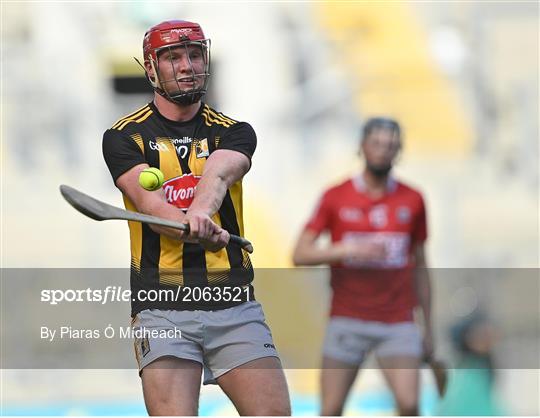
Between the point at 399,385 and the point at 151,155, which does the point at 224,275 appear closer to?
the point at 151,155

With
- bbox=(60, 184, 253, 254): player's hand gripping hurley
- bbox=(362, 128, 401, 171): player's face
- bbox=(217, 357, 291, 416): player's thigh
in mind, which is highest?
bbox=(362, 128, 401, 171): player's face

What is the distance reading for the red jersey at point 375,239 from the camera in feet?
23.4

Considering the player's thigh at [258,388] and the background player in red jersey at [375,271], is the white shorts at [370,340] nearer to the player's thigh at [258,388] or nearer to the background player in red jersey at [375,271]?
the background player in red jersey at [375,271]

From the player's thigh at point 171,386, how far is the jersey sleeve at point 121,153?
710 mm

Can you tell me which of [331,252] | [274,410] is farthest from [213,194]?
[331,252]

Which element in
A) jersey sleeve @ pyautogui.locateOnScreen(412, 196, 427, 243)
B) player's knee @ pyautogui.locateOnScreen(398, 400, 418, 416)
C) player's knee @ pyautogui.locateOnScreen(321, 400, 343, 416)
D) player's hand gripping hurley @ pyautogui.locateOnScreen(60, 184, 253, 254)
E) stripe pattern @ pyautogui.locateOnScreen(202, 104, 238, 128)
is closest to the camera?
player's hand gripping hurley @ pyautogui.locateOnScreen(60, 184, 253, 254)

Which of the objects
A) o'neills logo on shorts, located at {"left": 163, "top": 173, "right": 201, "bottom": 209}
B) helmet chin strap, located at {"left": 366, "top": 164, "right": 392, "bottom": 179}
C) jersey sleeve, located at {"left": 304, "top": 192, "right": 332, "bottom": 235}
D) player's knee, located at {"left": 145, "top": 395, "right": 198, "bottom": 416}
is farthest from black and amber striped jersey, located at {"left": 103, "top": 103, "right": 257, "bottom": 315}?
helmet chin strap, located at {"left": 366, "top": 164, "right": 392, "bottom": 179}

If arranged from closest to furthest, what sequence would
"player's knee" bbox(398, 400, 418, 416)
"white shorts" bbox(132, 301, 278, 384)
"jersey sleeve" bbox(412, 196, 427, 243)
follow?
"white shorts" bbox(132, 301, 278, 384) → "player's knee" bbox(398, 400, 418, 416) → "jersey sleeve" bbox(412, 196, 427, 243)

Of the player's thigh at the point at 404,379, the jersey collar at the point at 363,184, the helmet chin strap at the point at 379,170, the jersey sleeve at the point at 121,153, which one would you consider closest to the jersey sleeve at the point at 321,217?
the jersey collar at the point at 363,184

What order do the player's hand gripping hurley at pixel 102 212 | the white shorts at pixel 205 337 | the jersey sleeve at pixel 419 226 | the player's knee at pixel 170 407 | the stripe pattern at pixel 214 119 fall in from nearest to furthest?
the player's hand gripping hurley at pixel 102 212
the player's knee at pixel 170 407
the white shorts at pixel 205 337
the stripe pattern at pixel 214 119
the jersey sleeve at pixel 419 226

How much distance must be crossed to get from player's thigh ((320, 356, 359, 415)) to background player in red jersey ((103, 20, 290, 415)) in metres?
2.64

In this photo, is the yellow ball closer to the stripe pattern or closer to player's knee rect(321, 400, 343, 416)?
the stripe pattern

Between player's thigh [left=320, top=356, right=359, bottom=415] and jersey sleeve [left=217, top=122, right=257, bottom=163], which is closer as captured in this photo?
jersey sleeve [left=217, top=122, right=257, bottom=163]

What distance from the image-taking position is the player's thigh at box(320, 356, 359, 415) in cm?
706
